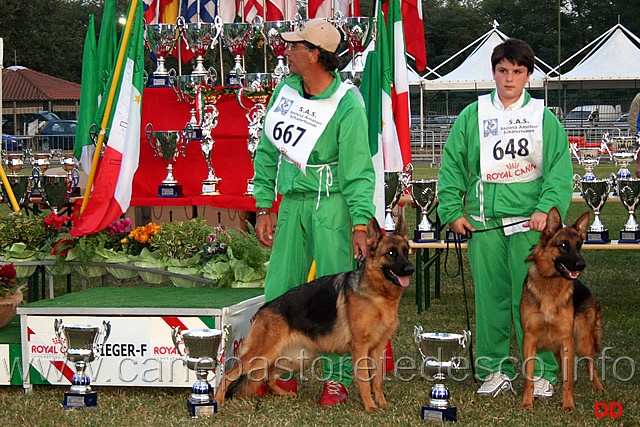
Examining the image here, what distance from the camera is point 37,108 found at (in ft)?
155

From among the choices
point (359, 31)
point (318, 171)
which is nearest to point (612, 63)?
point (359, 31)

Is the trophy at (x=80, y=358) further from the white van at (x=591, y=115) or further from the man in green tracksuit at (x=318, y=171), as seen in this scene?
the white van at (x=591, y=115)

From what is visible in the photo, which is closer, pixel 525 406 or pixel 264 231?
pixel 525 406

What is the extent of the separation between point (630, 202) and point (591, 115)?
27.5m

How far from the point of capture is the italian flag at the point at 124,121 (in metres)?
7.92

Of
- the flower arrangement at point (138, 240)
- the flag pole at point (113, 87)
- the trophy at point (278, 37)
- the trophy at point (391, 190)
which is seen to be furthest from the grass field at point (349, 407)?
the trophy at point (278, 37)

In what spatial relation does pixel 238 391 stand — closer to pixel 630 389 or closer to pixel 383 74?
pixel 630 389

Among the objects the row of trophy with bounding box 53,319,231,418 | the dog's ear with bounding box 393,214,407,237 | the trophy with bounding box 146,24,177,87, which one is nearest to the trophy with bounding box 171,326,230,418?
the row of trophy with bounding box 53,319,231,418

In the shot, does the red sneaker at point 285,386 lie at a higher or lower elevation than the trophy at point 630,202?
lower

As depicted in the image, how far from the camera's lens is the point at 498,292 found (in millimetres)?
5473

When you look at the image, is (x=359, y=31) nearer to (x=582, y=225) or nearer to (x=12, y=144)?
(x=582, y=225)

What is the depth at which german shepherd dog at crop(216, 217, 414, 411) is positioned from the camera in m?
4.88

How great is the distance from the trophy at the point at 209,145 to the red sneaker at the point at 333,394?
3.86 m

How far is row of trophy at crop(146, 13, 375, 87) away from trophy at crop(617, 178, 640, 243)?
251cm
